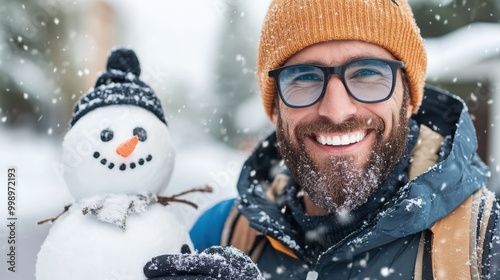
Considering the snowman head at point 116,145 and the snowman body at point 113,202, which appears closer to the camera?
the snowman body at point 113,202

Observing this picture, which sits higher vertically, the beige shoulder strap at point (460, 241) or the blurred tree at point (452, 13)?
the beige shoulder strap at point (460, 241)

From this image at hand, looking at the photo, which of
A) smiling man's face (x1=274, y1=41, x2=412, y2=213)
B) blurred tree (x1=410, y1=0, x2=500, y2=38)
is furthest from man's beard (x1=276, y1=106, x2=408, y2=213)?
blurred tree (x1=410, y1=0, x2=500, y2=38)

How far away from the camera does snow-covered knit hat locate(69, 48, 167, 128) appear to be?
2.01m

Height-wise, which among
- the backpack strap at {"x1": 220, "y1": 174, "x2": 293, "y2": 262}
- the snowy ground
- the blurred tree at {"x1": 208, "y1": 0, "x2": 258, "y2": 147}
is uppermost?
the backpack strap at {"x1": 220, "y1": 174, "x2": 293, "y2": 262}

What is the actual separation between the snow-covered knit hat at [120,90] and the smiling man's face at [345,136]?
24.1 inches

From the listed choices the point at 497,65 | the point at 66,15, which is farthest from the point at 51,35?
the point at 497,65

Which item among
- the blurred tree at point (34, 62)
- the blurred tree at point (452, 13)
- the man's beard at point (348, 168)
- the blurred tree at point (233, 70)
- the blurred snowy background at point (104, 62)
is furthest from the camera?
the blurred tree at point (233, 70)

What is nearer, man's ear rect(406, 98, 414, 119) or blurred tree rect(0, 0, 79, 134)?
man's ear rect(406, 98, 414, 119)

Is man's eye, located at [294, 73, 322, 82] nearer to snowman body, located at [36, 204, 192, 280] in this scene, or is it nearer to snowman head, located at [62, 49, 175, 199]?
snowman head, located at [62, 49, 175, 199]

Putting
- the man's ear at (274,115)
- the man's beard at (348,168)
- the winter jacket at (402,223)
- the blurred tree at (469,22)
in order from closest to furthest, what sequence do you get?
the winter jacket at (402,223), the man's beard at (348,168), the man's ear at (274,115), the blurred tree at (469,22)

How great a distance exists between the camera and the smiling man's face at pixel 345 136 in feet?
6.81

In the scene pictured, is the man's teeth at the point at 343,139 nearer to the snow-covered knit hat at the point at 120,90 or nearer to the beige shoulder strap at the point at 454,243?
the beige shoulder strap at the point at 454,243

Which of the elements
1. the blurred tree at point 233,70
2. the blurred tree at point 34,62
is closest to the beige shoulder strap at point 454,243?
the blurred tree at point 34,62

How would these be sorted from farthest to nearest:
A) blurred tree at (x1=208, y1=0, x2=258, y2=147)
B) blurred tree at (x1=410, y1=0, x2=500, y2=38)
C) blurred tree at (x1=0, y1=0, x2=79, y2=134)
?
blurred tree at (x1=208, y1=0, x2=258, y2=147)
blurred tree at (x1=410, y1=0, x2=500, y2=38)
blurred tree at (x1=0, y1=0, x2=79, y2=134)
